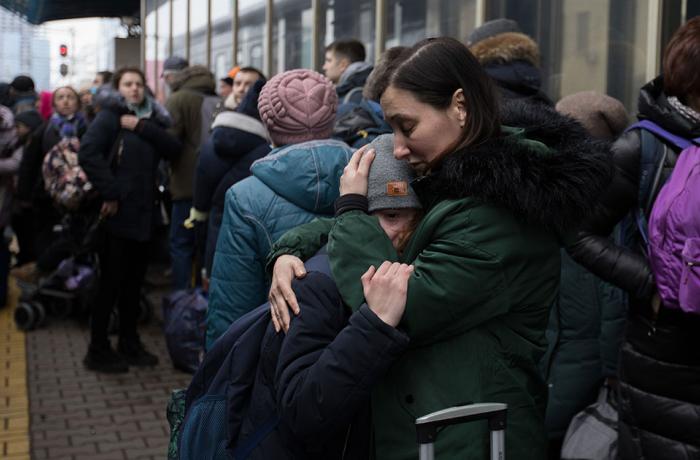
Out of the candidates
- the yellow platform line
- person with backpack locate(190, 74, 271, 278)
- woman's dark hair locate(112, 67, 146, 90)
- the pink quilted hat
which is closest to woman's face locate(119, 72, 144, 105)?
woman's dark hair locate(112, 67, 146, 90)

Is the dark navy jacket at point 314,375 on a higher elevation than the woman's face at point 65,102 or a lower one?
lower

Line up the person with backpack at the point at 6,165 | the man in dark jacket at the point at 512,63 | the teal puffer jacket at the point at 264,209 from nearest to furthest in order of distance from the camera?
the teal puffer jacket at the point at 264,209, the man in dark jacket at the point at 512,63, the person with backpack at the point at 6,165

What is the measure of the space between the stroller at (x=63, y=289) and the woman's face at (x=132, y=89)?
1623mm

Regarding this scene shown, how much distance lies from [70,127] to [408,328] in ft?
26.0

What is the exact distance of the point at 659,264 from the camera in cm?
292

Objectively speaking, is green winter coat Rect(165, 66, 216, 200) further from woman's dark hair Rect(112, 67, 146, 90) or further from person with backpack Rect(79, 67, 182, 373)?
person with backpack Rect(79, 67, 182, 373)

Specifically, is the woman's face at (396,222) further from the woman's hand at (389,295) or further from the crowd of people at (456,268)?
the woman's hand at (389,295)

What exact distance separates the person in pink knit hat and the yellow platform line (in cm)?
225

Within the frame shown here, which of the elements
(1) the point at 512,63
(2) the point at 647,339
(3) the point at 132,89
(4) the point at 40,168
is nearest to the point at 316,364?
(2) the point at 647,339

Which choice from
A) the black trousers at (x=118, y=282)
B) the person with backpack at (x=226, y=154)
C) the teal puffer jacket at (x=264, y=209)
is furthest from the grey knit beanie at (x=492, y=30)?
the black trousers at (x=118, y=282)

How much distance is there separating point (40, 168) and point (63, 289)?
4.50ft

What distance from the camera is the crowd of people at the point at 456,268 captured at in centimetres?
195

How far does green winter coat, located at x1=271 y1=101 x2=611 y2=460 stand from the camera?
76.4 inches

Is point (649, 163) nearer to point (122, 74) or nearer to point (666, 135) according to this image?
point (666, 135)
